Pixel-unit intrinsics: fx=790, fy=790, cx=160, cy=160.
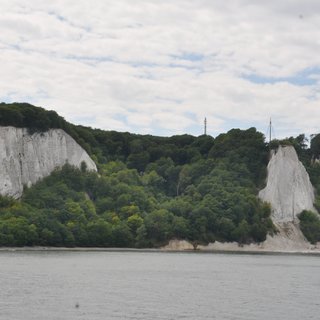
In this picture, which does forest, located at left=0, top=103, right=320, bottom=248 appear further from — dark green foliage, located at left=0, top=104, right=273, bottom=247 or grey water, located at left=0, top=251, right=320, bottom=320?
grey water, located at left=0, top=251, right=320, bottom=320

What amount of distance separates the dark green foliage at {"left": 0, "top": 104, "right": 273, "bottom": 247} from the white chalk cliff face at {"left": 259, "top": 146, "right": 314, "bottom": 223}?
3.06 m

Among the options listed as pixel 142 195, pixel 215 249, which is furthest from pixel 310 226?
pixel 142 195

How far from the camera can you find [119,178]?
143375mm

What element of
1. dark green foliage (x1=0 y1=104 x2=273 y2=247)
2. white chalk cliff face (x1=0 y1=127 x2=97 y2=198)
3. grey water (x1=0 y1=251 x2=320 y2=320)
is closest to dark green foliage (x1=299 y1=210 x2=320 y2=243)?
dark green foliage (x1=0 y1=104 x2=273 y2=247)

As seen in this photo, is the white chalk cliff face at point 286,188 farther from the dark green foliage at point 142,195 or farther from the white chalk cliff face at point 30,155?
the white chalk cliff face at point 30,155

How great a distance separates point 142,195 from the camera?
446 ft

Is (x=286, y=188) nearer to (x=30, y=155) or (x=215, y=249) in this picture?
(x=215, y=249)

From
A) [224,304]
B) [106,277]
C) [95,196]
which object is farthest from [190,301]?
[95,196]

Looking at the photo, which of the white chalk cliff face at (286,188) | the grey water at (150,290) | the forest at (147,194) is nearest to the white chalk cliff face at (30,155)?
the forest at (147,194)

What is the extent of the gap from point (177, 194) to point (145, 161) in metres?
12.5

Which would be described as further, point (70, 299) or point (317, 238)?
point (317, 238)

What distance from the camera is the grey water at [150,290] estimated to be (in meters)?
45.2

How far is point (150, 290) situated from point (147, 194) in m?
86.3

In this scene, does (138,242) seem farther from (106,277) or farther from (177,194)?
(106,277)
